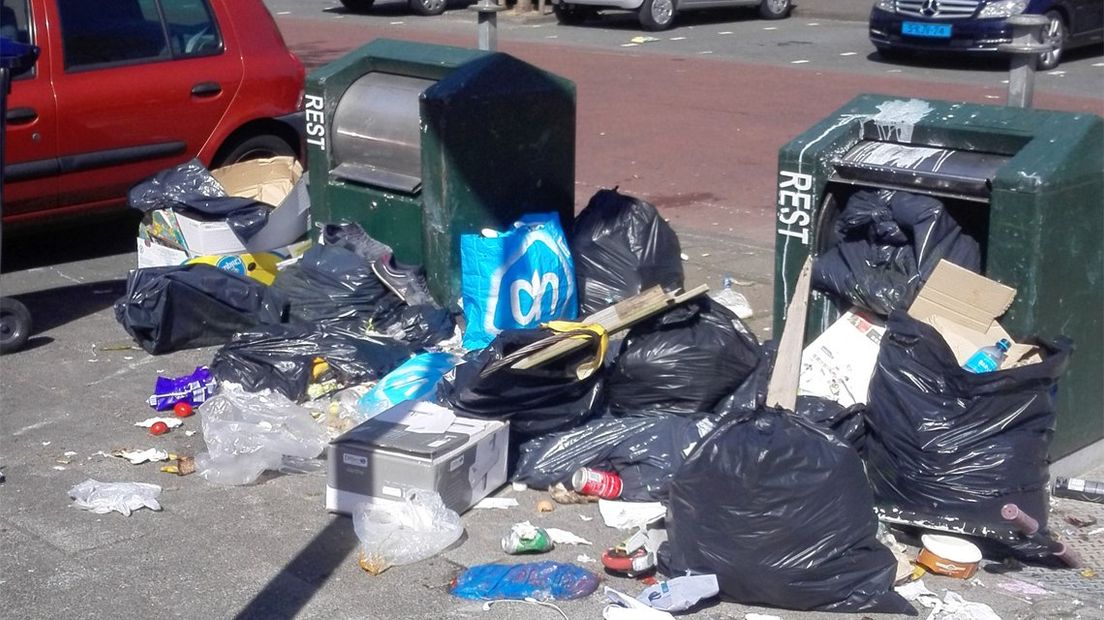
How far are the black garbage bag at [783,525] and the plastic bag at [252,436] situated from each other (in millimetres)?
1633

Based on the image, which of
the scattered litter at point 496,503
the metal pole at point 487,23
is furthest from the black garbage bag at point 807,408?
the metal pole at point 487,23

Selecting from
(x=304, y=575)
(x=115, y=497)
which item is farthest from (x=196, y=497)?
(x=304, y=575)

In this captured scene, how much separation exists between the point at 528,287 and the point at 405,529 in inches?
72.6

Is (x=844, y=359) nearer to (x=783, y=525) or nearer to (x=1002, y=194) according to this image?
(x=1002, y=194)

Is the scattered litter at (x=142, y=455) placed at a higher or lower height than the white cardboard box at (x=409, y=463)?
lower

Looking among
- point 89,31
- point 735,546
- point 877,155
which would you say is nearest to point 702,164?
point 89,31

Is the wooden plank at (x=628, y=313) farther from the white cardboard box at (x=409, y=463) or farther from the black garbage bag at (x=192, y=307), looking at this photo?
the black garbage bag at (x=192, y=307)

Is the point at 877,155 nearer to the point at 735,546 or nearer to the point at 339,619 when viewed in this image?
the point at 735,546

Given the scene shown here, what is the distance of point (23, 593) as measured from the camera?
4051mm

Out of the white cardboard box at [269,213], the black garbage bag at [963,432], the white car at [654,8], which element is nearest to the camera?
the black garbage bag at [963,432]

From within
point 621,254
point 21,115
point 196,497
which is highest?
point 21,115

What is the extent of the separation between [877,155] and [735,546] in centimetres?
173

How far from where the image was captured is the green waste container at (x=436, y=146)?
6199 millimetres

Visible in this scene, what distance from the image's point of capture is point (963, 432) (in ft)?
13.9
